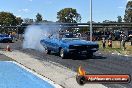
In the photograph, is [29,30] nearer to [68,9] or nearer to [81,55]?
[81,55]

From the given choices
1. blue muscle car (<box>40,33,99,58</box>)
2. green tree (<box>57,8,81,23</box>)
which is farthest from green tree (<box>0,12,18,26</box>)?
blue muscle car (<box>40,33,99,58</box>)

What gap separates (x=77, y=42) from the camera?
73.5ft

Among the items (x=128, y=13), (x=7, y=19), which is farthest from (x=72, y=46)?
(x=7, y=19)

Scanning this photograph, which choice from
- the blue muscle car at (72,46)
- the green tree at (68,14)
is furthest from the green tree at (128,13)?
the blue muscle car at (72,46)

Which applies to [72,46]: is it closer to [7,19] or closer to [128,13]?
[128,13]

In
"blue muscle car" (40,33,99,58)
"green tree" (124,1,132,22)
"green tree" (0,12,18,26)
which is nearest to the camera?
"blue muscle car" (40,33,99,58)

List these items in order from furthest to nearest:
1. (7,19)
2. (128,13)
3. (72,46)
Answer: (7,19) < (128,13) < (72,46)

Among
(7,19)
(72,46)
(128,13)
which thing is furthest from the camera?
(7,19)

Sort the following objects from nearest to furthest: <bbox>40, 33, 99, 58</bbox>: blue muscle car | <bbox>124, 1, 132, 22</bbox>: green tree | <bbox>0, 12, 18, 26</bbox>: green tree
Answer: <bbox>40, 33, 99, 58</bbox>: blue muscle car < <bbox>124, 1, 132, 22</bbox>: green tree < <bbox>0, 12, 18, 26</bbox>: green tree

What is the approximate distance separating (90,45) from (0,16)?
120 metres

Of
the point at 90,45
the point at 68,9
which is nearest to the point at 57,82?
the point at 90,45

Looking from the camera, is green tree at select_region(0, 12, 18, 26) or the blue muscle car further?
green tree at select_region(0, 12, 18, 26)

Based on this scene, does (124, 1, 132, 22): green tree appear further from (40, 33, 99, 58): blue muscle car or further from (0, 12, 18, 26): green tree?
(40, 33, 99, 58): blue muscle car

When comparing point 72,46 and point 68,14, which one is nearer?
point 72,46
